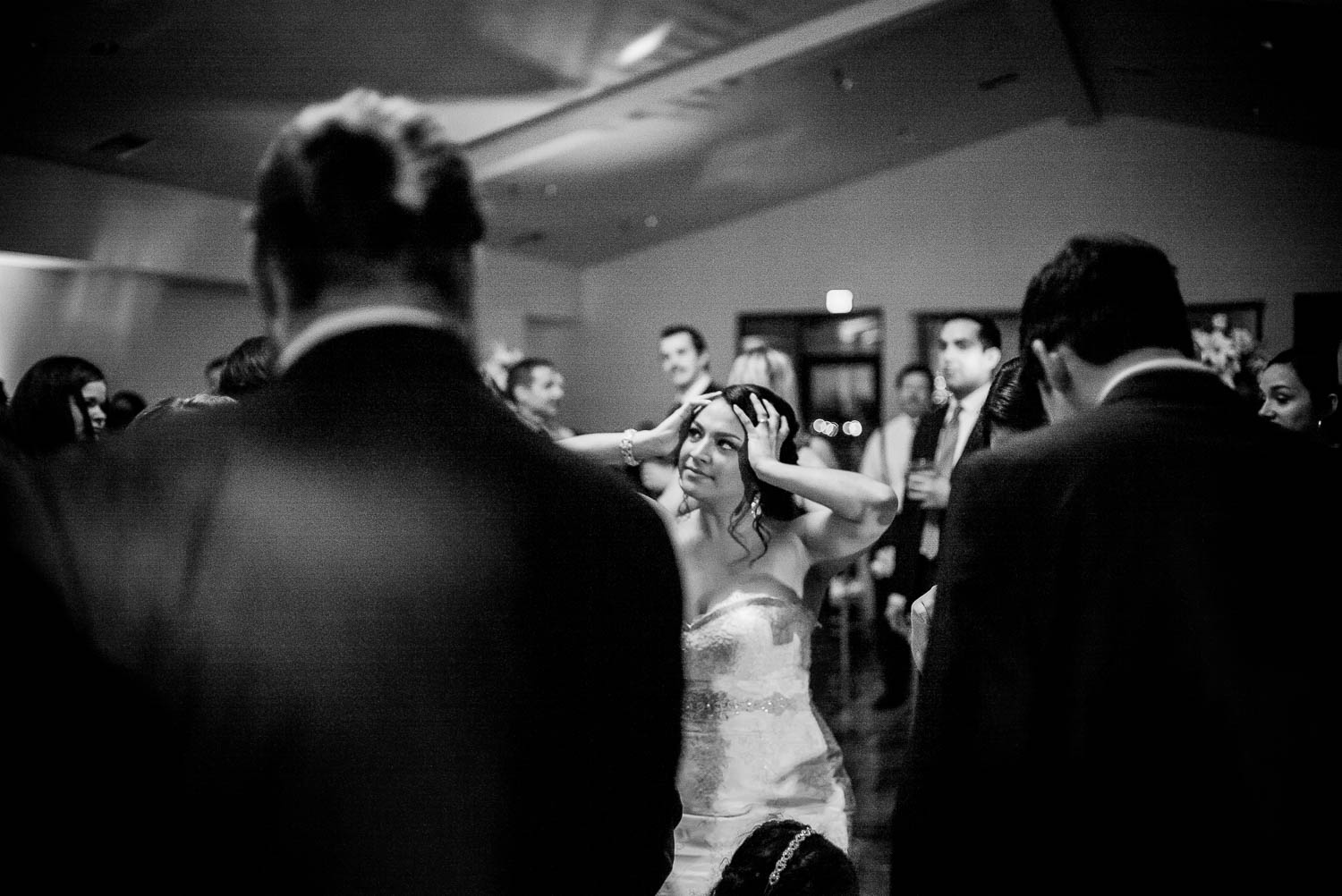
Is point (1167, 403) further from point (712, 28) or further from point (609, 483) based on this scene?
point (712, 28)

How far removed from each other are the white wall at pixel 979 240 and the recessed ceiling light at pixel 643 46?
478 centimetres

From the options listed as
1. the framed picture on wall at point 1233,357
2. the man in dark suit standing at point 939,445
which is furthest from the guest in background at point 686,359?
the framed picture on wall at point 1233,357

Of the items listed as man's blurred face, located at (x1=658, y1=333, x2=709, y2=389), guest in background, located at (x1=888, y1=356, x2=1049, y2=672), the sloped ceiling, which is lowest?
guest in background, located at (x1=888, y1=356, x2=1049, y2=672)

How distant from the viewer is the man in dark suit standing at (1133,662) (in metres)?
1.17

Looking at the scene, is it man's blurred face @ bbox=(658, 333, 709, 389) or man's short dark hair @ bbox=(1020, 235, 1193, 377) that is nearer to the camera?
man's short dark hair @ bbox=(1020, 235, 1193, 377)

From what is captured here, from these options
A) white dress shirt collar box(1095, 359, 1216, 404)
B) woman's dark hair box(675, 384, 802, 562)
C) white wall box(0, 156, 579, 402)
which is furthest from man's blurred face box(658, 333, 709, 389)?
white dress shirt collar box(1095, 359, 1216, 404)

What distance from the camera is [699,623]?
8.38 ft

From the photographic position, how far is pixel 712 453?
8.42 feet

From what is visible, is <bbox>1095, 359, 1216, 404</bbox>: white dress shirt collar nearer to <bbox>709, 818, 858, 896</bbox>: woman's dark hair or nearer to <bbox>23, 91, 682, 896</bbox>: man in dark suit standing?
<bbox>23, 91, 682, 896</bbox>: man in dark suit standing

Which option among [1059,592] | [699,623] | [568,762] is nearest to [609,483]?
[568,762]

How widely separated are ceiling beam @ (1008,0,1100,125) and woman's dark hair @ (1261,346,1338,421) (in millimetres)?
4527

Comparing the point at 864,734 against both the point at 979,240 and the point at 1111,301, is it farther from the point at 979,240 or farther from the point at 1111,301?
the point at 979,240

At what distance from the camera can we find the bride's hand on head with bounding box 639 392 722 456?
2449 millimetres

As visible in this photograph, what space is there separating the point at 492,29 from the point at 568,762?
17.9 ft
